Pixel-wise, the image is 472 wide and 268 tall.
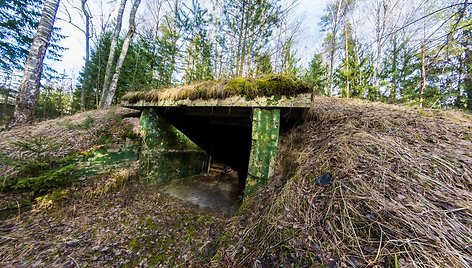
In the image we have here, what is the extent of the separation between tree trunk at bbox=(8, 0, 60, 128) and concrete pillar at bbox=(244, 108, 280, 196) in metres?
6.46

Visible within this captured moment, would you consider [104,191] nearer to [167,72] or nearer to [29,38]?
[167,72]

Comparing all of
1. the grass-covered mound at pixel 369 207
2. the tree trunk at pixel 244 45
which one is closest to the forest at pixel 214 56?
the tree trunk at pixel 244 45

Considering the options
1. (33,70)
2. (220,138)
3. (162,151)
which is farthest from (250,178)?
(33,70)

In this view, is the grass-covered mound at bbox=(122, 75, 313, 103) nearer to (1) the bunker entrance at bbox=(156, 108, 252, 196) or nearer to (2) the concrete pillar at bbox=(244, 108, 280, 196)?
(2) the concrete pillar at bbox=(244, 108, 280, 196)

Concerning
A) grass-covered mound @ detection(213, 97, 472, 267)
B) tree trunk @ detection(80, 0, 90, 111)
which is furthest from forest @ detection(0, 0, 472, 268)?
tree trunk @ detection(80, 0, 90, 111)

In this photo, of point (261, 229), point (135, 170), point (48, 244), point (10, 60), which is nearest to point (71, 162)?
point (135, 170)

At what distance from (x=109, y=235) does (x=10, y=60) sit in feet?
51.9

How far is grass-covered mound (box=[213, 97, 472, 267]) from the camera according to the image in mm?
1308

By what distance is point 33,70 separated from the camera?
17.3ft

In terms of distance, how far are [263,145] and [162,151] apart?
2615 millimetres

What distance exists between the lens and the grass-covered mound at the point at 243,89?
263cm

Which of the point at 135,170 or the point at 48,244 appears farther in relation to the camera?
the point at 135,170

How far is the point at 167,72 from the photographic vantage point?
35.5 feet

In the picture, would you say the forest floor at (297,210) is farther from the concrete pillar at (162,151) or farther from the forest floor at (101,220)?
the concrete pillar at (162,151)
